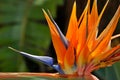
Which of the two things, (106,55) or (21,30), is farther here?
(21,30)

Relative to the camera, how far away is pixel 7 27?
8.61ft

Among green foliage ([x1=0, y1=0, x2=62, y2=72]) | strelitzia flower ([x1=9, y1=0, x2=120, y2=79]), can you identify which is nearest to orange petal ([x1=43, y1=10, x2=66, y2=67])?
strelitzia flower ([x1=9, y1=0, x2=120, y2=79])

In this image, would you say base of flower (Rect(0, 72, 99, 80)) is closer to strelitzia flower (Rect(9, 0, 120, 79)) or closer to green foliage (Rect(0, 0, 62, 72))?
strelitzia flower (Rect(9, 0, 120, 79))

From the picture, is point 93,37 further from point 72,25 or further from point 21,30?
point 21,30

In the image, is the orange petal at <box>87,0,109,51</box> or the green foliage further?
the green foliage

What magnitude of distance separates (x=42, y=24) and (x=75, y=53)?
1.79 meters

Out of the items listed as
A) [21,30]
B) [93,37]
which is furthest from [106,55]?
[21,30]

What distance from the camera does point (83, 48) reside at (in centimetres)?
90

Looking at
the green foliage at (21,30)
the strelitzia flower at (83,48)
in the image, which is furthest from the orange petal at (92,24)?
the green foliage at (21,30)

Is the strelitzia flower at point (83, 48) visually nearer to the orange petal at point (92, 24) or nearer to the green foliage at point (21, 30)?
the orange petal at point (92, 24)

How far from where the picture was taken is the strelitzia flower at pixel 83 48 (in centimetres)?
89

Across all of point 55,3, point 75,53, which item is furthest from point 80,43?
point 55,3

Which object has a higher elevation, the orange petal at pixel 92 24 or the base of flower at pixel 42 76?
the orange petal at pixel 92 24

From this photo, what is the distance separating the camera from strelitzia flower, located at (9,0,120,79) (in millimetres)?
891
